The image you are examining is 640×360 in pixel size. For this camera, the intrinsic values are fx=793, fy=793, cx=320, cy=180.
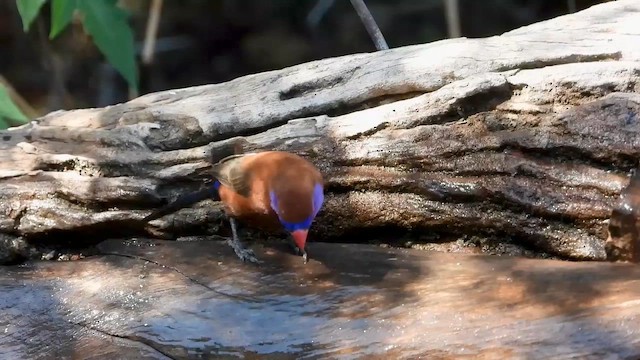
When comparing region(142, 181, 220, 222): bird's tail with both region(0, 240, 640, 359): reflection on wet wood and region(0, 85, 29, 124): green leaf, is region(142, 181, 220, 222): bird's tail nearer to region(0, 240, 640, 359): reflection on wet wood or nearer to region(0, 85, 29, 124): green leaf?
region(0, 240, 640, 359): reflection on wet wood

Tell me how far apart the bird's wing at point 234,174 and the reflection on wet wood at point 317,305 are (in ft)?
0.70

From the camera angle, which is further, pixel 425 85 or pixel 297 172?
pixel 425 85

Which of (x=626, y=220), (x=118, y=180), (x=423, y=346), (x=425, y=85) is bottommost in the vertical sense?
(x=423, y=346)

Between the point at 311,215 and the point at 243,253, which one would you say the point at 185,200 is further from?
the point at 311,215

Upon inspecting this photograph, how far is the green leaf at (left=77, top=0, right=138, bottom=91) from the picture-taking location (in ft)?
9.48

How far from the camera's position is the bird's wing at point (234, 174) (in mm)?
2471

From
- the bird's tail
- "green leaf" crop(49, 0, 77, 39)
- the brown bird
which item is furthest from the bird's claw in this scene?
"green leaf" crop(49, 0, 77, 39)

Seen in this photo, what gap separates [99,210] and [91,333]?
1.86 feet

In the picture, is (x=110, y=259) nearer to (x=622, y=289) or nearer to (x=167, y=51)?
(x=622, y=289)

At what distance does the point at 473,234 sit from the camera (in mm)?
2555

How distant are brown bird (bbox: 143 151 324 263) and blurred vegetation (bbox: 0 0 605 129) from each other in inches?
129

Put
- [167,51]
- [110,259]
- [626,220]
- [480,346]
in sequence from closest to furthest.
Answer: [480,346] < [626,220] < [110,259] < [167,51]

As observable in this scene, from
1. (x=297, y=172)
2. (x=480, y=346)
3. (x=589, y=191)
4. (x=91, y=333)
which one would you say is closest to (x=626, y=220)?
(x=589, y=191)

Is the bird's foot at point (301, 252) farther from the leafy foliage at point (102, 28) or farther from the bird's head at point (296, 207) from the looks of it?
the leafy foliage at point (102, 28)
